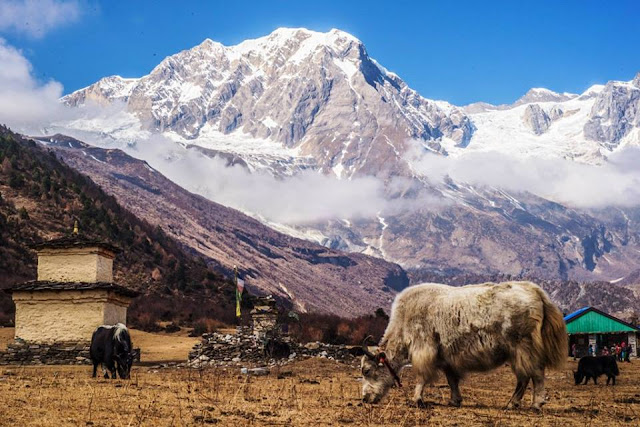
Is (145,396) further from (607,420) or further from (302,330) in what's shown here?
(302,330)

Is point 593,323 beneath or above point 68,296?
above

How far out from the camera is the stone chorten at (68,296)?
33625 mm

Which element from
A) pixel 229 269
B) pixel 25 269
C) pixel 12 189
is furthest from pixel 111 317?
pixel 229 269

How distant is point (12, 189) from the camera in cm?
8812

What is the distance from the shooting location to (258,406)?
49.5ft

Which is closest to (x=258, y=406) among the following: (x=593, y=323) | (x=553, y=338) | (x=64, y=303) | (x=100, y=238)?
(x=553, y=338)

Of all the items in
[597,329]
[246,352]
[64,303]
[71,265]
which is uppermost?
[71,265]

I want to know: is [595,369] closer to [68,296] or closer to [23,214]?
[68,296]

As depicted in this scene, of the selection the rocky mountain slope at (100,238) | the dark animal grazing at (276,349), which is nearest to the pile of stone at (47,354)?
the dark animal grazing at (276,349)

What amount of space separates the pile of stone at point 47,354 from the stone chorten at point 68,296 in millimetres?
281

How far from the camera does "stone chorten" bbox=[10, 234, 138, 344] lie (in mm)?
33625

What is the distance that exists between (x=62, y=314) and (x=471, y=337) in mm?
23296

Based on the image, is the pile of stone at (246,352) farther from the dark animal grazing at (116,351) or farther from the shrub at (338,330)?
the dark animal grazing at (116,351)

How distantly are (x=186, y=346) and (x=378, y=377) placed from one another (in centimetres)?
3369
